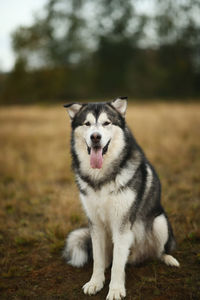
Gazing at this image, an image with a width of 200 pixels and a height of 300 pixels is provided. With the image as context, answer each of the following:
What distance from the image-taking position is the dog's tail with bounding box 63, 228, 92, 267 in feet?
10.3

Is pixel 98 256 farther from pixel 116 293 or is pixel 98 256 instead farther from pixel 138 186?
pixel 138 186

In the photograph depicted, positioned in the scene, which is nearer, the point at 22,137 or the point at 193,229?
the point at 193,229

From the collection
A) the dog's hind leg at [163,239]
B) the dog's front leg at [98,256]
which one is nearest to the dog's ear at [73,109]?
the dog's front leg at [98,256]

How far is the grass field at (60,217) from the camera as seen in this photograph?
9.38 ft

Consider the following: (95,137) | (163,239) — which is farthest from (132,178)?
(163,239)

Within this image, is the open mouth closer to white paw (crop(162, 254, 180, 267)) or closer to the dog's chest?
the dog's chest

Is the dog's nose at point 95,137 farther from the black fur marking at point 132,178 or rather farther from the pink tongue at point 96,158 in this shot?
the black fur marking at point 132,178

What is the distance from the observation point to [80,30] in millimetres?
29875

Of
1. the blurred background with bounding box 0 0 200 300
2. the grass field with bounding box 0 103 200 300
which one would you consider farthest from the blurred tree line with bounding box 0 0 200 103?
the grass field with bounding box 0 103 200 300

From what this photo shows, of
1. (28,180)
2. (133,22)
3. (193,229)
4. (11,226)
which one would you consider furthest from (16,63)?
(193,229)

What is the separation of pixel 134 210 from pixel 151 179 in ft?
1.79

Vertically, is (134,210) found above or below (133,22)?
below

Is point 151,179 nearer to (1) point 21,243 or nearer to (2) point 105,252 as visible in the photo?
(2) point 105,252

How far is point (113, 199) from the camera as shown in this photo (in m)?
2.68
